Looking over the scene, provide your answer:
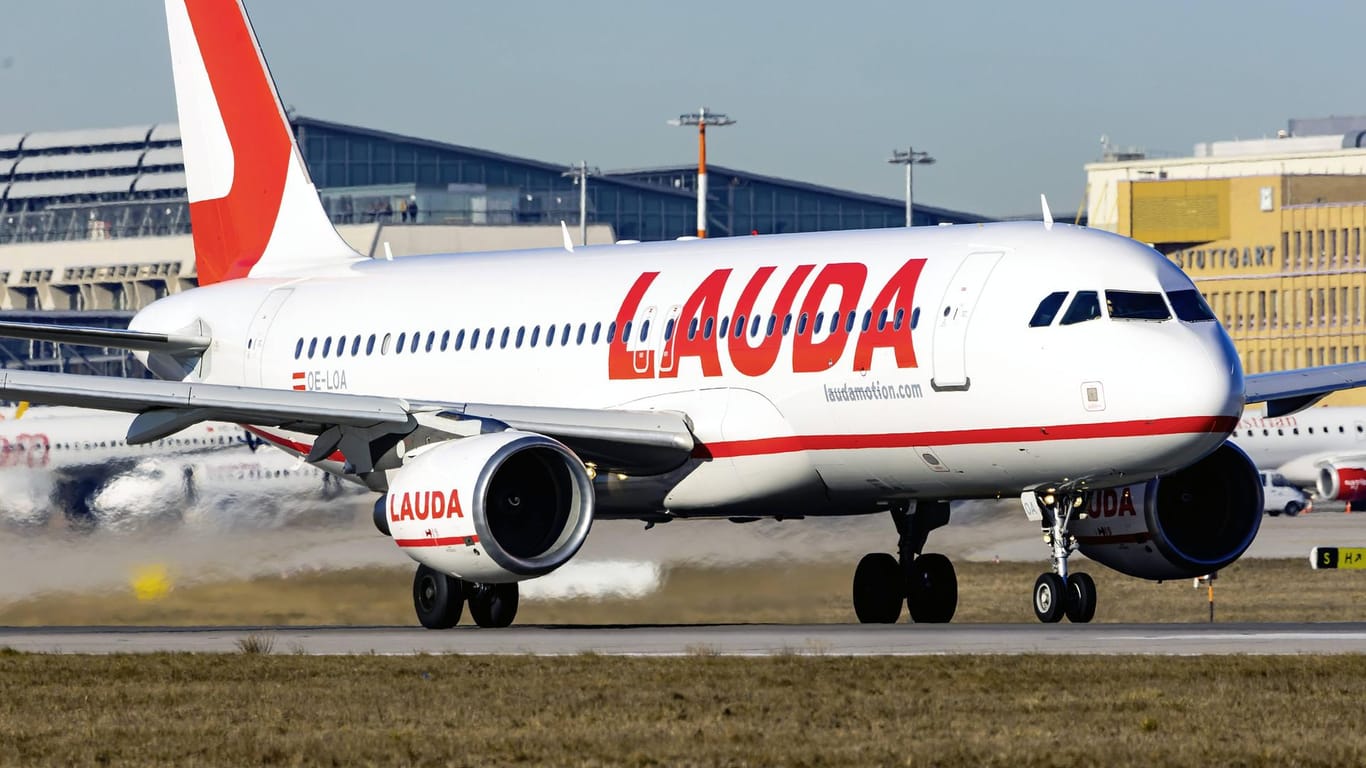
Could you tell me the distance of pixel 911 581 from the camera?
2855 cm

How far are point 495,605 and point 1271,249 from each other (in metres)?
102

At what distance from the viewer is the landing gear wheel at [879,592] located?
94.0ft

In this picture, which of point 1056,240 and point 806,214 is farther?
point 806,214

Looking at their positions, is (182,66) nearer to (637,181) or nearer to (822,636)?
(822,636)

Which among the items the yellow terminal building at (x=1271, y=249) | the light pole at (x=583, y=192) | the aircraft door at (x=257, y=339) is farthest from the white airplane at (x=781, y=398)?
the yellow terminal building at (x=1271, y=249)

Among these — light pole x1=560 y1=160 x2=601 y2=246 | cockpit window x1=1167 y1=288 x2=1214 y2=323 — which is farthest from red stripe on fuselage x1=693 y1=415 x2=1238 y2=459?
light pole x1=560 y1=160 x2=601 y2=246

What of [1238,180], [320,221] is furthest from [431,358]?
[1238,180]

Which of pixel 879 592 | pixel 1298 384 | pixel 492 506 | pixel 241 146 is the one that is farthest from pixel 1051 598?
pixel 241 146

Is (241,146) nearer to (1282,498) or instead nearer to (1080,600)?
(1080,600)

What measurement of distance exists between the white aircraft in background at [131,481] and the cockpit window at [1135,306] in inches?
540

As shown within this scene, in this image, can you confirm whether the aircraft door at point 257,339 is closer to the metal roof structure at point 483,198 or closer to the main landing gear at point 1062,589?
the main landing gear at point 1062,589

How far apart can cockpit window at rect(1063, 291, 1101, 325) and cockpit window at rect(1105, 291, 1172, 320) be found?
112 millimetres

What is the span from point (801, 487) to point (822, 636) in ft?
12.8

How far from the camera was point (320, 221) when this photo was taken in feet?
113
